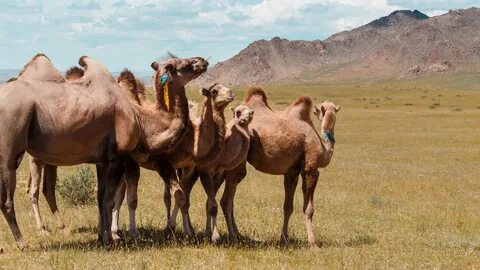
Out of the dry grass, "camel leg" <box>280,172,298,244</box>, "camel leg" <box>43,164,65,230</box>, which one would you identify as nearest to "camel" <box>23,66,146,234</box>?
"camel leg" <box>43,164,65,230</box>

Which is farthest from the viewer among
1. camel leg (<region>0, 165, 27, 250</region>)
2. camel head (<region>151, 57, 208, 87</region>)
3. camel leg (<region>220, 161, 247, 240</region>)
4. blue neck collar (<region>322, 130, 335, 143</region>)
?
blue neck collar (<region>322, 130, 335, 143</region>)

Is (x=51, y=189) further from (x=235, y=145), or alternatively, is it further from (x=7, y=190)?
(x=235, y=145)

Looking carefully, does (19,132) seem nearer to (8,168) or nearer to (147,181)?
(8,168)

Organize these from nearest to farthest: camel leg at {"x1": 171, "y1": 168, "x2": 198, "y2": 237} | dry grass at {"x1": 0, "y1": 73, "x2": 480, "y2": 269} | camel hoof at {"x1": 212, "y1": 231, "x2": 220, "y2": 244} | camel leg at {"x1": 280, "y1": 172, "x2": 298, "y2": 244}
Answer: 1. dry grass at {"x1": 0, "y1": 73, "x2": 480, "y2": 269}
2. camel hoof at {"x1": 212, "y1": 231, "x2": 220, "y2": 244}
3. camel leg at {"x1": 171, "y1": 168, "x2": 198, "y2": 237}
4. camel leg at {"x1": 280, "y1": 172, "x2": 298, "y2": 244}

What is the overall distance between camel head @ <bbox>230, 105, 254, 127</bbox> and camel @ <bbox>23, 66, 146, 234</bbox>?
6.04 ft

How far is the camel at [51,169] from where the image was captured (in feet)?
39.3

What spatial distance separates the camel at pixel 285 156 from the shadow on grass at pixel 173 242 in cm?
30

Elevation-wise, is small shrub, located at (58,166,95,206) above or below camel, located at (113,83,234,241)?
below

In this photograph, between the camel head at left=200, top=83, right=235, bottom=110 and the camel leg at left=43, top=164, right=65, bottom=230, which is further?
the camel leg at left=43, top=164, right=65, bottom=230

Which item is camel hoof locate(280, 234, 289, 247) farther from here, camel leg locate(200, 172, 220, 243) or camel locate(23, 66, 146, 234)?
camel locate(23, 66, 146, 234)

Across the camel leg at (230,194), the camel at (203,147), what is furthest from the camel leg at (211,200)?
the camel leg at (230,194)

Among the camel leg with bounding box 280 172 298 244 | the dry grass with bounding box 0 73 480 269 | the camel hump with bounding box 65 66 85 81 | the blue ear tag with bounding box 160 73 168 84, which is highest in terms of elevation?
the camel hump with bounding box 65 66 85 81

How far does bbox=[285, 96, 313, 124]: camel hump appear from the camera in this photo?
12.3 m

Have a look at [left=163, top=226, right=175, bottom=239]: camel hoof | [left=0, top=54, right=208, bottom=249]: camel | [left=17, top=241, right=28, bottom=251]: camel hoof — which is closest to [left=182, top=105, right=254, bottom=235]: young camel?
[left=163, top=226, right=175, bottom=239]: camel hoof
